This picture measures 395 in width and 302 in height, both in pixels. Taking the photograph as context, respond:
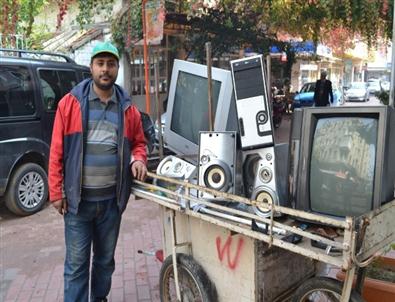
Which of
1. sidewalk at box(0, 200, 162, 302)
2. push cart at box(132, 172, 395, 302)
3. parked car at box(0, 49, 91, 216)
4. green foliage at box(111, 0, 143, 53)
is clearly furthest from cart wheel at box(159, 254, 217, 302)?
green foliage at box(111, 0, 143, 53)

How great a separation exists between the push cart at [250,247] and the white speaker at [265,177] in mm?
93

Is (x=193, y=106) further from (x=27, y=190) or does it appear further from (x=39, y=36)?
(x=39, y=36)

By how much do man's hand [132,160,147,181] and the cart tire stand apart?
1.20m

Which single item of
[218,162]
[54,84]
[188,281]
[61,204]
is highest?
[54,84]

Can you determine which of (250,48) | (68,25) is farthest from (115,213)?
(68,25)

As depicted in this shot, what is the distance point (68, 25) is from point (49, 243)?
35.7ft

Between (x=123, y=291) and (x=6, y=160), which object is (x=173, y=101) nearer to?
(x=123, y=291)

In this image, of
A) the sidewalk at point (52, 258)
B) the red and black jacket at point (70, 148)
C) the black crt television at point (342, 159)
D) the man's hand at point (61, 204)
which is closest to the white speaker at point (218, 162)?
→ the black crt television at point (342, 159)

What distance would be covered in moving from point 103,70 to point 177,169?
0.75m

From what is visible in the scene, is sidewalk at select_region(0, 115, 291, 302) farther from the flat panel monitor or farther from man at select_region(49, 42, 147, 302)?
the flat panel monitor

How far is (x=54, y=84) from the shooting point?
6.43 meters

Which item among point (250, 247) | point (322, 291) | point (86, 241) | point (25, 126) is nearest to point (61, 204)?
point (86, 241)

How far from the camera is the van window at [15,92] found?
563cm

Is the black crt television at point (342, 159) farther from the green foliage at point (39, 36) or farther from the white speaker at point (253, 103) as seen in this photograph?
the green foliage at point (39, 36)
